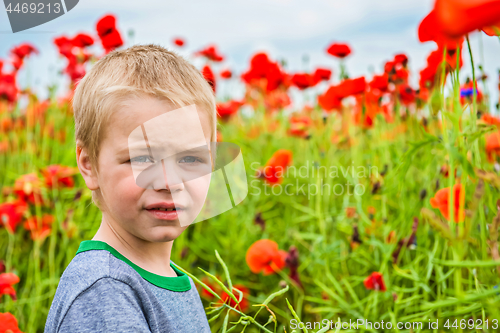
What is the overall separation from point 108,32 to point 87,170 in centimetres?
107

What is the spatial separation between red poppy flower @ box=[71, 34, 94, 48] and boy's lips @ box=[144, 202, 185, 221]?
5.00 feet

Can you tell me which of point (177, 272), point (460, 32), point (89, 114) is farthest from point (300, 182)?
point (460, 32)

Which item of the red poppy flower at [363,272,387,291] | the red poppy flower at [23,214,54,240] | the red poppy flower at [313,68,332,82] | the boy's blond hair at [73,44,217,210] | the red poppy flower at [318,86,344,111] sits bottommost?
the red poppy flower at [363,272,387,291]

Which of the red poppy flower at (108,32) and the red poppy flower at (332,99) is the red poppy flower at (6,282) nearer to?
the red poppy flower at (108,32)

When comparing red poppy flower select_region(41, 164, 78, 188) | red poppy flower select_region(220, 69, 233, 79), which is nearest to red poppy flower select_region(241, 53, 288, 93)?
red poppy flower select_region(220, 69, 233, 79)

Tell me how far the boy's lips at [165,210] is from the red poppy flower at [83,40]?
5.00ft

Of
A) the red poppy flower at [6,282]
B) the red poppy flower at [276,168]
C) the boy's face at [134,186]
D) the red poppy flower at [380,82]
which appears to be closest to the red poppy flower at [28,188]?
the red poppy flower at [6,282]

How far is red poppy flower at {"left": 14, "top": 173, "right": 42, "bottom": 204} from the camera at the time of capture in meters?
1.25

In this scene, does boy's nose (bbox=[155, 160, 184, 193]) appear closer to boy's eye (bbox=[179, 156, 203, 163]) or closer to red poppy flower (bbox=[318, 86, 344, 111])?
boy's eye (bbox=[179, 156, 203, 163])

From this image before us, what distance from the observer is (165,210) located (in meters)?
0.57

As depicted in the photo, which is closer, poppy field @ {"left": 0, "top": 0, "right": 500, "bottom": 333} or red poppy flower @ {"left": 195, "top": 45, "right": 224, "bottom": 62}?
poppy field @ {"left": 0, "top": 0, "right": 500, "bottom": 333}

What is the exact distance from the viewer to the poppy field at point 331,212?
70 cm

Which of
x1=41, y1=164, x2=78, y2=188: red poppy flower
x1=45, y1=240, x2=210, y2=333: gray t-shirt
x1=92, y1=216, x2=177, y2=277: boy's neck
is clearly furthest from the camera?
x1=41, y1=164, x2=78, y2=188: red poppy flower

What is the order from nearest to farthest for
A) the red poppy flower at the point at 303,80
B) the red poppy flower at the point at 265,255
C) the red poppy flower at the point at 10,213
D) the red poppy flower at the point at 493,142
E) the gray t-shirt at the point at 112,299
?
the gray t-shirt at the point at 112,299
the red poppy flower at the point at 493,142
the red poppy flower at the point at 265,255
the red poppy flower at the point at 10,213
the red poppy flower at the point at 303,80
